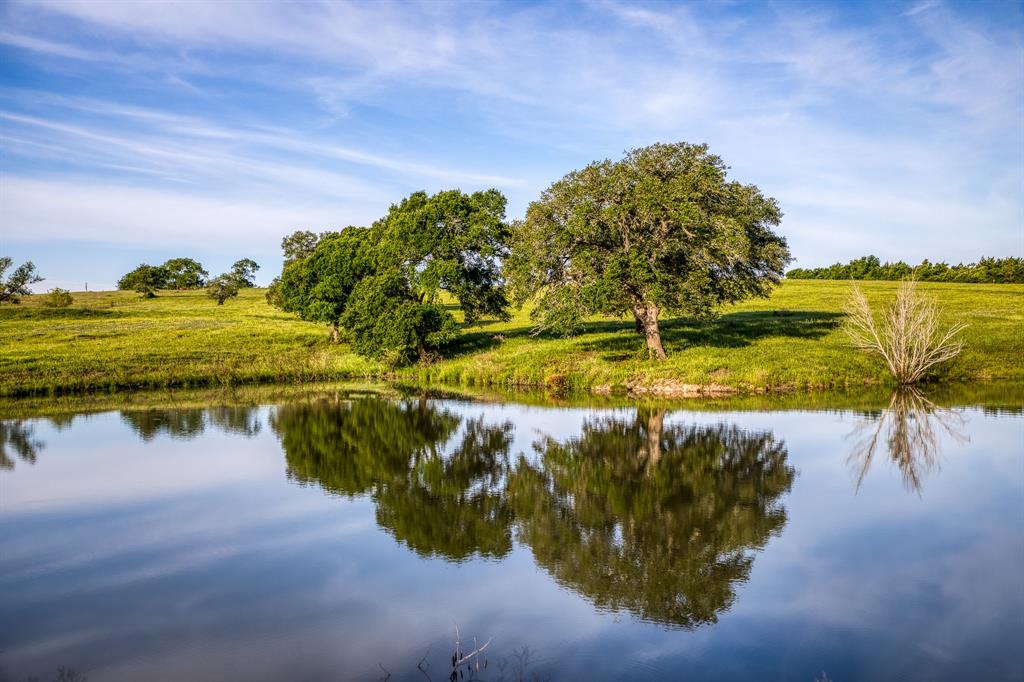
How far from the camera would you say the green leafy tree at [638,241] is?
41.0m

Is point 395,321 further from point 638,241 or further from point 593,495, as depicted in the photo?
point 593,495

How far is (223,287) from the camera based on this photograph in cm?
10725

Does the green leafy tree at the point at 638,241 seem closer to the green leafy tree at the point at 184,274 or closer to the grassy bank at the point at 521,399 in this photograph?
the grassy bank at the point at 521,399

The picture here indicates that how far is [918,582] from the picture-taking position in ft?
45.3

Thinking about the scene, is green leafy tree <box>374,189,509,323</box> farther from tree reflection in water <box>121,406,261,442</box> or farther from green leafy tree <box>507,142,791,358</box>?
tree reflection in water <box>121,406,261,442</box>

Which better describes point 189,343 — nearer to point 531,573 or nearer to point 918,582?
point 531,573

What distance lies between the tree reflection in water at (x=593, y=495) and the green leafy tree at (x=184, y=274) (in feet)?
421

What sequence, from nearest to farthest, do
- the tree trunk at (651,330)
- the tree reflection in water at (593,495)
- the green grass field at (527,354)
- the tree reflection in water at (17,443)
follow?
the tree reflection in water at (593,495), the tree reflection in water at (17,443), the green grass field at (527,354), the tree trunk at (651,330)

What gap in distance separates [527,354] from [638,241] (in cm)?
1253

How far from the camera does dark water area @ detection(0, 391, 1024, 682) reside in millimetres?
11172

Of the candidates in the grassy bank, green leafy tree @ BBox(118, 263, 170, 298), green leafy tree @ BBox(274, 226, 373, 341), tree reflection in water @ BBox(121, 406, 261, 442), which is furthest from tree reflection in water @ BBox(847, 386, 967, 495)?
green leafy tree @ BBox(118, 263, 170, 298)

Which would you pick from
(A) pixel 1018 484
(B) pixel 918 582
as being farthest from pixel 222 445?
(A) pixel 1018 484

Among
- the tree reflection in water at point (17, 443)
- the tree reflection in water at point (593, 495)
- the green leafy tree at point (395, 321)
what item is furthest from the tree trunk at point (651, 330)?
the tree reflection in water at point (17, 443)

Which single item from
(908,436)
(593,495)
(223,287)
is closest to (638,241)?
(908,436)
